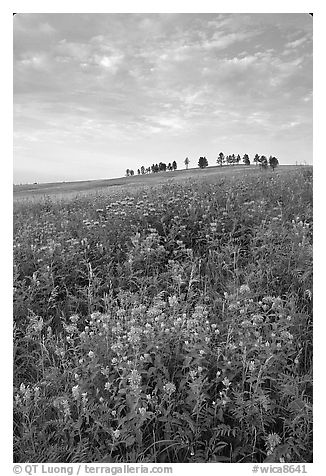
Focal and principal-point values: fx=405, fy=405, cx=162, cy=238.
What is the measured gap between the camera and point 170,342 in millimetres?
2691

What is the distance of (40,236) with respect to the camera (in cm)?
477

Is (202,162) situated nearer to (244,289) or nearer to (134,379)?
(244,289)

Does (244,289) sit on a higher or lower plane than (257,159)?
lower

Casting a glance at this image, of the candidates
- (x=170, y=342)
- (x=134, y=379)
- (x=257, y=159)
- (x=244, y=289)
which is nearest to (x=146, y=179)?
(x=257, y=159)

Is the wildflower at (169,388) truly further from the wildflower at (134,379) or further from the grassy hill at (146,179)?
the grassy hill at (146,179)

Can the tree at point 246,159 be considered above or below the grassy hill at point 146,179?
above

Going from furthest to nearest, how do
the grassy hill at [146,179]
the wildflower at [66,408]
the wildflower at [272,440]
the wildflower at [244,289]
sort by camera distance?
1. the grassy hill at [146,179]
2. the wildflower at [244,289]
3. the wildflower at [66,408]
4. the wildflower at [272,440]

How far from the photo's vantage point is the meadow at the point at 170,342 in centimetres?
236

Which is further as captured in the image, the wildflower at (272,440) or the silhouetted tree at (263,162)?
the silhouetted tree at (263,162)

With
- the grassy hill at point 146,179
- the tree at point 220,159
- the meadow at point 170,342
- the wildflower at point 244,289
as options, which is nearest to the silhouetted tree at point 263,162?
the grassy hill at point 146,179

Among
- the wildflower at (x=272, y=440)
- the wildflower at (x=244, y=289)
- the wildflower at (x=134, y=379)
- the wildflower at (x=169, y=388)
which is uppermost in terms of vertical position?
the wildflower at (x=244, y=289)

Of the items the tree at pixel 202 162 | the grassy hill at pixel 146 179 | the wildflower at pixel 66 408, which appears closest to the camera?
the wildflower at pixel 66 408
